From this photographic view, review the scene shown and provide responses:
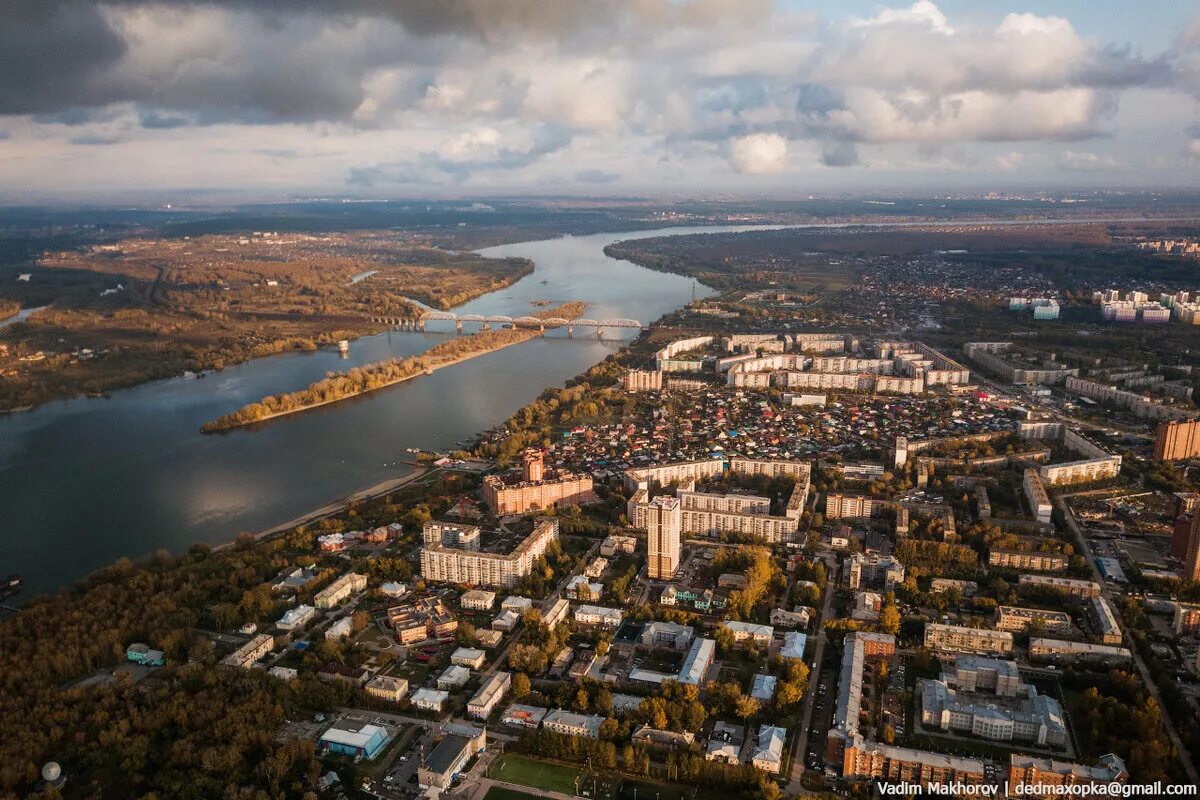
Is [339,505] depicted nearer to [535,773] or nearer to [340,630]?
[340,630]

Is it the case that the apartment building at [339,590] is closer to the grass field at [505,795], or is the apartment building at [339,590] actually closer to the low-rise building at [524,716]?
the low-rise building at [524,716]

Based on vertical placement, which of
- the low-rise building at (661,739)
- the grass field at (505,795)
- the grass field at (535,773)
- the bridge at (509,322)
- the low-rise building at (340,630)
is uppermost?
the bridge at (509,322)

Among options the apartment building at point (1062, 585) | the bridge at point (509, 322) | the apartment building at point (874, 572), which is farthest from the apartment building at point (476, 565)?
the bridge at point (509, 322)

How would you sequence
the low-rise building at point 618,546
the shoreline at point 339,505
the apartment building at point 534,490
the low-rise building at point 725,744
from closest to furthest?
the low-rise building at point 725,744, the low-rise building at point 618,546, the shoreline at point 339,505, the apartment building at point 534,490

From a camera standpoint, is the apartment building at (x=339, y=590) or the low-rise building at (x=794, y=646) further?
the apartment building at (x=339, y=590)

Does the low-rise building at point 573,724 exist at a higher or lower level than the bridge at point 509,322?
lower

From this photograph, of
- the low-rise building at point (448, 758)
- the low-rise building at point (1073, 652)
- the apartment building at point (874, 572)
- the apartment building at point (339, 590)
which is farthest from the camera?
the apartment building at point (874, 572)

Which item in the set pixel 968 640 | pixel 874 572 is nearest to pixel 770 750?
pixel 968 640
